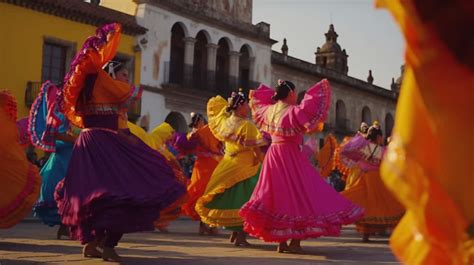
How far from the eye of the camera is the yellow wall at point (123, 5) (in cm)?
2578

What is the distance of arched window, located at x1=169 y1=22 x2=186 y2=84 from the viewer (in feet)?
89.6

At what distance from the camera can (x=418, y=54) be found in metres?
2.10

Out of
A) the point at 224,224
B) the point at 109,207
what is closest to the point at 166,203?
the point at 109,207

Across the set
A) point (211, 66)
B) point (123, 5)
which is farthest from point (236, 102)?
point (211, 66)

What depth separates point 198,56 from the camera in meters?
28.9

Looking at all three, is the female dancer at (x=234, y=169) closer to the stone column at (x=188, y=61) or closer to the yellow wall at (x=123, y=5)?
the yellow wall at (x=123, y=5)

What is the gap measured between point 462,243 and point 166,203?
3614 millimetres

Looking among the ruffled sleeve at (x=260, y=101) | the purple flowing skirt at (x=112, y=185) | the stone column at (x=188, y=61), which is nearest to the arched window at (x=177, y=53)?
the stone column at (x=188, y=61)

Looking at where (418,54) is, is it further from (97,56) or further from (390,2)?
(97,56)

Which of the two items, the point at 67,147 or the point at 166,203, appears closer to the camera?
the point at 166,203

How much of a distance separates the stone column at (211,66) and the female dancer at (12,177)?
21.4 m

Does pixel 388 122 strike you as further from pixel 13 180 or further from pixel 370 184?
pixel 13 180

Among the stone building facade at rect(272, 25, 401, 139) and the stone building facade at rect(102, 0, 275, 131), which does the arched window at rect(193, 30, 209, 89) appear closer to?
the stone building facade at rect(102, 0, 275, 131)

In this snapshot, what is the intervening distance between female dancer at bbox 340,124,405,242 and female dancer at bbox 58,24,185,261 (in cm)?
470
